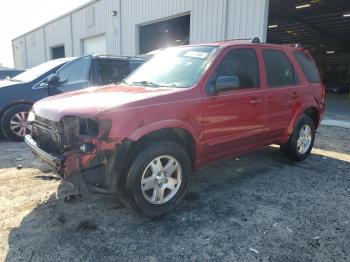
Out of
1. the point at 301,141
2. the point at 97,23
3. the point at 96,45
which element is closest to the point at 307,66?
the point at 301,141

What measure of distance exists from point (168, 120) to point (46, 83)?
13.9 ft

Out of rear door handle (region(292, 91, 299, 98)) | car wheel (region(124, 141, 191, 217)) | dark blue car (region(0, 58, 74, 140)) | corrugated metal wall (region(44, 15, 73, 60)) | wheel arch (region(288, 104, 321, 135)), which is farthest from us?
corrugated metal wall (region(44, 15, 73, 60))

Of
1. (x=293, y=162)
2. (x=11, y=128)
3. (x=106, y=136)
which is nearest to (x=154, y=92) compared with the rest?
(x=106, y=136)

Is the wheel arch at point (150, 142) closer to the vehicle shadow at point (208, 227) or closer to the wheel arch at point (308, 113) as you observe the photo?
the vehicle shadow at point (208, 227)

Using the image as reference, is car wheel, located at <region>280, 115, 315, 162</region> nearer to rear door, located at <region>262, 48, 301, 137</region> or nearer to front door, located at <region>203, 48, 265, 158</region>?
rear door, located at <region>262, 48, 301, 137</region>

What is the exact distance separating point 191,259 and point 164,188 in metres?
0.88

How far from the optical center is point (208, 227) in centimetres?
324

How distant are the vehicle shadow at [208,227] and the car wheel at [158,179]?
181 mm

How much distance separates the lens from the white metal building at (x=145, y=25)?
9.99m

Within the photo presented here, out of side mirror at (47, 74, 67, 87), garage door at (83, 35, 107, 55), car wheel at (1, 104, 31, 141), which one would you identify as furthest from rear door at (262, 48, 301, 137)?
garage door at (83, 35, 107, 55)

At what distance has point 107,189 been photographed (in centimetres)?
299

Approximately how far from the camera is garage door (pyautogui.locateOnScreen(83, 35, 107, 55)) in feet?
60.3

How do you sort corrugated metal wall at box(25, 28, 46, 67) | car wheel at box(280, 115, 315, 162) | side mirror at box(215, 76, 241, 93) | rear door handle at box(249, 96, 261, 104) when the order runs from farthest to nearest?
corrugated metal wall at box(25, 28, 46, 67) < car wheel at box(280, 115, 315, 162) < rear door handle at box(249, 96, 261, 104) < side mirror at box(215, 76, 241, 93)

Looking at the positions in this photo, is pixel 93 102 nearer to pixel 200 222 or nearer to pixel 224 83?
pixel 224 83
